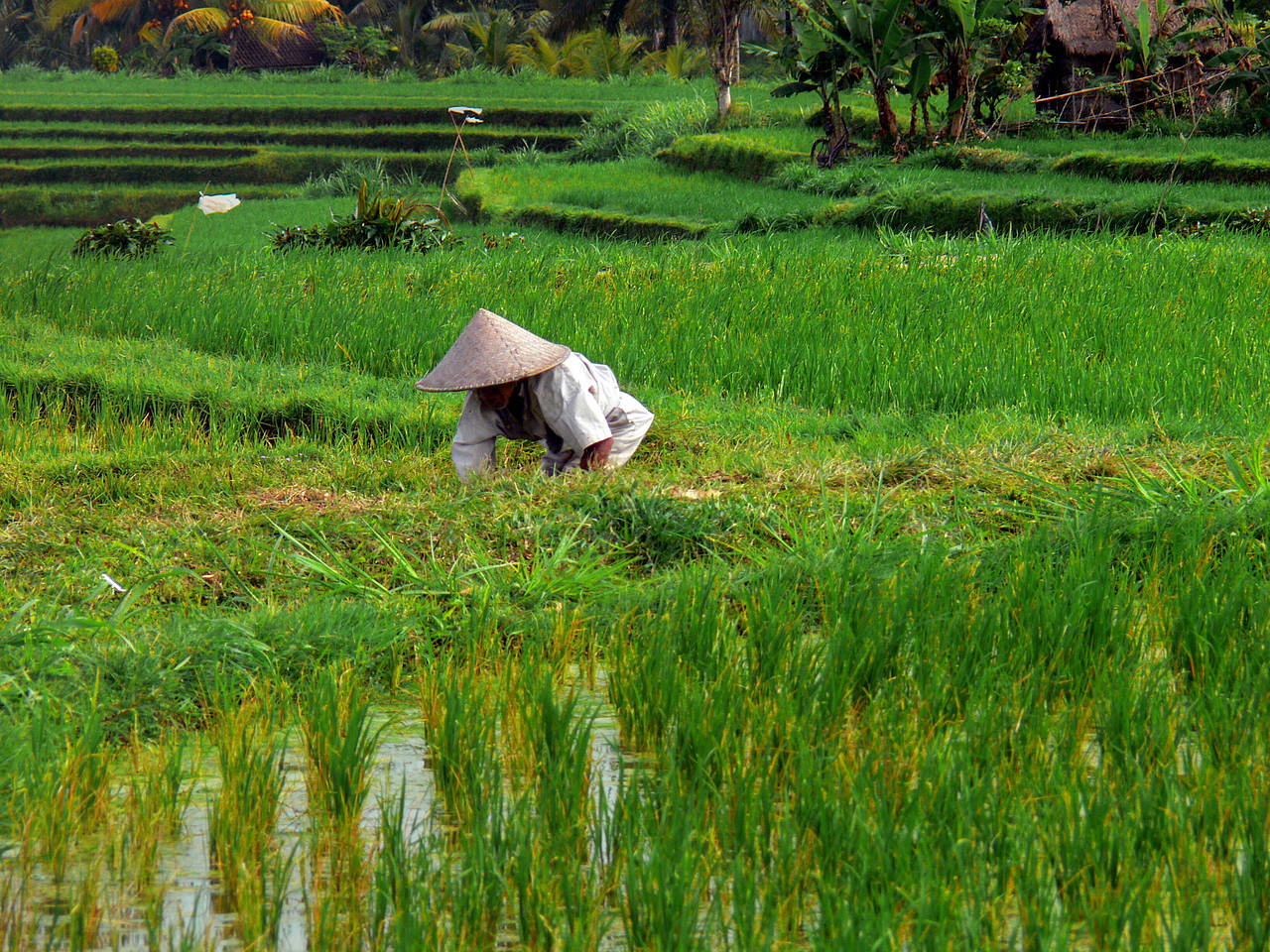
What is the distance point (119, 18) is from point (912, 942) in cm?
3076

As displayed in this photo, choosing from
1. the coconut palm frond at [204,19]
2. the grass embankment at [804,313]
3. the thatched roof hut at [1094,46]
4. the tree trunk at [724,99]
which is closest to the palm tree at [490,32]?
the coconut palm frond at [204,19]

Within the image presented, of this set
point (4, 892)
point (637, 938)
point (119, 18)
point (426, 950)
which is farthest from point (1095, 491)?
point (119, 18)

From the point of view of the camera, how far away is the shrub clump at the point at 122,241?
27.1 ft

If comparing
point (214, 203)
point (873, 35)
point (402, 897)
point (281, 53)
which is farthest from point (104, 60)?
point (402, 897)

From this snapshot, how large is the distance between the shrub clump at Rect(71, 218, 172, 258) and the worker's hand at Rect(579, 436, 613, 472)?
5794 millimetres

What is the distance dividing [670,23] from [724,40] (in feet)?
32.9

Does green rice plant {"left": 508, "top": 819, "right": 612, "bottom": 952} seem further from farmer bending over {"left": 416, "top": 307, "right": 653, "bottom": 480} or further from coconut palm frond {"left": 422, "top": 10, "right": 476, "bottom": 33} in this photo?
coconut palm frond {"left": 422, "top": 10, "right": 476, "bottom": 33}

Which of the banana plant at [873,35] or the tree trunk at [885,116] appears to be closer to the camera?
the banana plant at [873,35]

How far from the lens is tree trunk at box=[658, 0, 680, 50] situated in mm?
23672

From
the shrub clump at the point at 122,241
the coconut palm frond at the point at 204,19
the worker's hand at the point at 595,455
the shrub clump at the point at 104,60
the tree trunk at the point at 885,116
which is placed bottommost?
the shrub clump at the point at 122,241

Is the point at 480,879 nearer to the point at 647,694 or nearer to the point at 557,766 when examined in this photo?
the point at 557,766

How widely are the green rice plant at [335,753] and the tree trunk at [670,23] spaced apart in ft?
77.2

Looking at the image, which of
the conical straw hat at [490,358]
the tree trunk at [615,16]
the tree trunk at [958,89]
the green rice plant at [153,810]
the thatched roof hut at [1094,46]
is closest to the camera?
the green rice plant at [153,810]

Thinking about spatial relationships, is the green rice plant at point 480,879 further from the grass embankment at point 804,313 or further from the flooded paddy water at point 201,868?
the grass embankment at point 804,313
